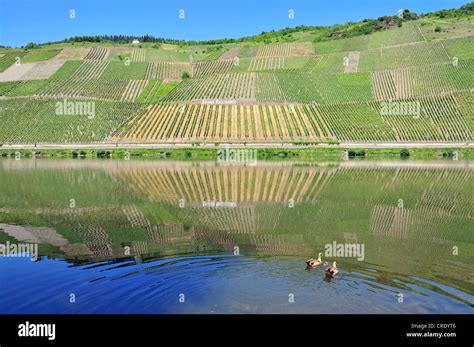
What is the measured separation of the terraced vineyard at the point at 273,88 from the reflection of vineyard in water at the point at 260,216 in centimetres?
4689

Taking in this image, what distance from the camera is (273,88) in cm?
12706

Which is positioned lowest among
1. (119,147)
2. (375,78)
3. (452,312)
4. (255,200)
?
(452,312)

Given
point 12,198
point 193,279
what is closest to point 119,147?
point 12,198

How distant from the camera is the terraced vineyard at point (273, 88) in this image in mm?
103000

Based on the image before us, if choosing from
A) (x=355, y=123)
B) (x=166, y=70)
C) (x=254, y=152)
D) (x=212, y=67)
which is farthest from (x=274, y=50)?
(x=254, y=152)

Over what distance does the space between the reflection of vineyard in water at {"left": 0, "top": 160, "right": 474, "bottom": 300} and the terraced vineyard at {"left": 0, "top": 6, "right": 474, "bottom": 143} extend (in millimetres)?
46890

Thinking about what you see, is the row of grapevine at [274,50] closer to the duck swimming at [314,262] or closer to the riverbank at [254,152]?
the riverbank at [254,152]

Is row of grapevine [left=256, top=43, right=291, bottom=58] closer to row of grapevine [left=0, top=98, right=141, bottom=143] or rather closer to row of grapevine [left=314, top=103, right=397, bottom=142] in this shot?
row of grapevine [left=314, top=103, right=397, bottom=142]

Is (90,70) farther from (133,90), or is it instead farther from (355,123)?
(355,123)

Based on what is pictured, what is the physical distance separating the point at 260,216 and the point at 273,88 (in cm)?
9711

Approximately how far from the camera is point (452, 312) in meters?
16.1
